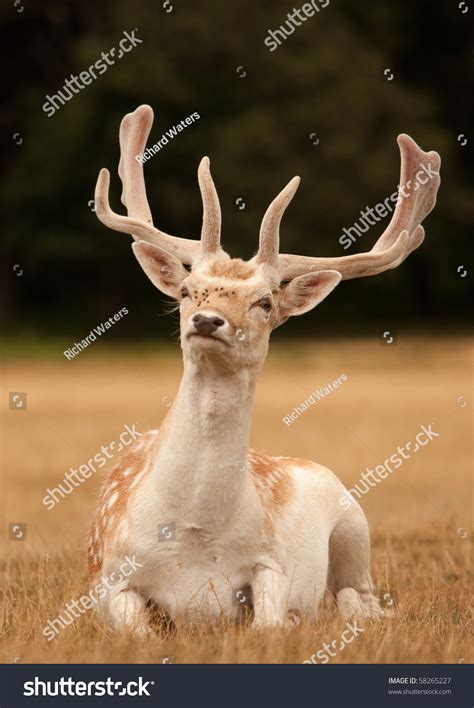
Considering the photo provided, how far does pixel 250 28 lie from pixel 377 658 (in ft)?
97.8

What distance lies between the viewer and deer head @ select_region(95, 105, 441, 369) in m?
6.02

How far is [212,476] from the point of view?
621cm

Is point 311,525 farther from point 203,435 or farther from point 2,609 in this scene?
point 2,609

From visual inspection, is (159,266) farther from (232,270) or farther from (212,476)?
(212,476)

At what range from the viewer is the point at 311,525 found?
7102mm

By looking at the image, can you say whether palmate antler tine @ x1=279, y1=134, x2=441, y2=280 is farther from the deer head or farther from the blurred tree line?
the blurred tree line

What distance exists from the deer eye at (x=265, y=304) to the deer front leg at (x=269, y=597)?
1.25 meters

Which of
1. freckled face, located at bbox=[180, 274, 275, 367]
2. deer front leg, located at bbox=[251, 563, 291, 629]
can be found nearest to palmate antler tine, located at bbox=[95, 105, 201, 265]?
freckled face, located at bbox=[180, 274, 275, 367]

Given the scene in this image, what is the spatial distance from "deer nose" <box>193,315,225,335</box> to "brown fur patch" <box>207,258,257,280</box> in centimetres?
46

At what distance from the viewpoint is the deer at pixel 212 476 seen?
614 cm

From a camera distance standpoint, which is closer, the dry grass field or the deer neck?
the dry grass field

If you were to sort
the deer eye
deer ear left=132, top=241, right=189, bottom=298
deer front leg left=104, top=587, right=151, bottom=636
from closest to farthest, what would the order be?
deer front leg left=104, top=587, right=151, bottom=636 < the deer eye < deer ear left=132, top=241, right=189, bottom=298

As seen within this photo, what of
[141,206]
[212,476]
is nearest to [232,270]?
[212,476]

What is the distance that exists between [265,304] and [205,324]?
575 mm
